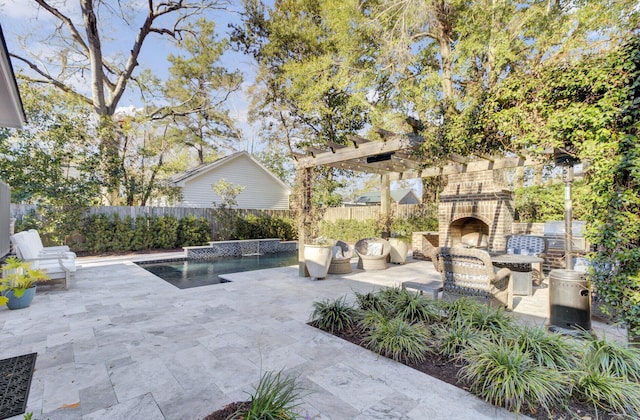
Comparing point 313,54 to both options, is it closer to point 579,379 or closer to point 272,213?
point 272,213

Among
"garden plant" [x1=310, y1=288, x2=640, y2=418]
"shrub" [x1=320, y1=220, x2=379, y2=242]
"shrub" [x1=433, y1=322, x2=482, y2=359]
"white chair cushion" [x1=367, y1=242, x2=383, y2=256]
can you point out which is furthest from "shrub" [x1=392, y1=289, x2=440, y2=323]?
"shrub" [x1=320, y1=220, x2=379, y2=242]

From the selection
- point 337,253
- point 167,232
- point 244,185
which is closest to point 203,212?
point 167,232

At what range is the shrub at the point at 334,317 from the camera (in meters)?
3.77

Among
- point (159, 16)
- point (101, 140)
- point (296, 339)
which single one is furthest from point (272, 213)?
point (296, 339)

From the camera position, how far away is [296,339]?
11.3ft

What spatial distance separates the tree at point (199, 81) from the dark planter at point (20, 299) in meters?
13.8

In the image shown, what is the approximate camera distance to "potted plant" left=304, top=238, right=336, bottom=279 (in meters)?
6.63

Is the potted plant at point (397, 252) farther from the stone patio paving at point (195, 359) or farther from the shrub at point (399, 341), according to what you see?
the shrub at point (399, 341)

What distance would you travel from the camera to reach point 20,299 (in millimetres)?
4586

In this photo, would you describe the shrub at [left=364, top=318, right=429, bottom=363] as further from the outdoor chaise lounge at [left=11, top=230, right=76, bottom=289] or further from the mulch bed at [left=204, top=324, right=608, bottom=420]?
the outdoor chaise lounge at [left=11, top=230, right=76, bottom=289]

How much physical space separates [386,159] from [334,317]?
151 inches

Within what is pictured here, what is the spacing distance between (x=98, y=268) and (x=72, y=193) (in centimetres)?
423

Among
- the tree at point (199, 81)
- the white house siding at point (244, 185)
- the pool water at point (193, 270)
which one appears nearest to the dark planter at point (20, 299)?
the pool water at point (193, 270)

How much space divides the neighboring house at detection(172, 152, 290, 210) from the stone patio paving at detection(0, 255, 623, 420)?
1165 cm
